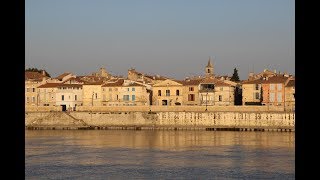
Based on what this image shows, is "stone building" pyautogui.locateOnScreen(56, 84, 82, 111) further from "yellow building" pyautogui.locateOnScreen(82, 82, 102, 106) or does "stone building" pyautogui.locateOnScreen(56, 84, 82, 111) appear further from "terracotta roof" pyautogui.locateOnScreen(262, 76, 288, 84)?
"terracotta roof" pyautogui.locateOnScreen(262, 76, 288, 84)

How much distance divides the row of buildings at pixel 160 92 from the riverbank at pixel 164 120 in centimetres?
422

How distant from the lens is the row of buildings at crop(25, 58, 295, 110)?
57.4 meters

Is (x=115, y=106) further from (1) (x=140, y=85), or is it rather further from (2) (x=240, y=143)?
(2) (x=240, y=143)

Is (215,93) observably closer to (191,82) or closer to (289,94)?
(191,82)

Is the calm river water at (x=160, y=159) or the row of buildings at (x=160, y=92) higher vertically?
the row of buildings at (x=160, y=92)

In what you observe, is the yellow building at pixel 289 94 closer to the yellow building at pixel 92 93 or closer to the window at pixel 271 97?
the window at pixel 271 97

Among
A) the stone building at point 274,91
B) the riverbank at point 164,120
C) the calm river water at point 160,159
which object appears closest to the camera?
the calm river water at point 160,159

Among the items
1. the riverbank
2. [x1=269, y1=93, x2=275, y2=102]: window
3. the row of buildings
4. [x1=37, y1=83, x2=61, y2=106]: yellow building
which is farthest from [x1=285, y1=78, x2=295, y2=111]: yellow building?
[x1=37, y1=83, x2=61, y2=106]: yellow building

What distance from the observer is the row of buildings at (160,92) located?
188 ft

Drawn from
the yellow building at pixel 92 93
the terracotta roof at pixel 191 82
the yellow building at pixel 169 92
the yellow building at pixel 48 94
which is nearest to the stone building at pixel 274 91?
the terracotta roof at pixel 191 82

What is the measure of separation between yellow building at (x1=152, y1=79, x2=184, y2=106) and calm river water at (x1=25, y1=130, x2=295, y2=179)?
21134 mm

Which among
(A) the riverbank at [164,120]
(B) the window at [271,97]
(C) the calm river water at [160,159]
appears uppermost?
(B) the window at [271,97]

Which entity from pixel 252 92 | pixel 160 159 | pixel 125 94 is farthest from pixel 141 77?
pixel 160 159
